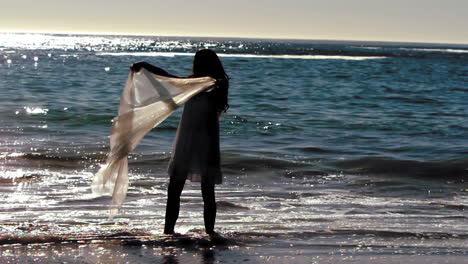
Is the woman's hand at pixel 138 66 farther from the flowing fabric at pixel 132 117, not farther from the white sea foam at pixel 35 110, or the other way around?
the white sea foam at pixel 35 110

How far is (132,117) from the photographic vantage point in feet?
20.3

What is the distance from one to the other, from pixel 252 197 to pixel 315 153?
468 cm

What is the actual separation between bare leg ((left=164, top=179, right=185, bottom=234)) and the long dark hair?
0.79m

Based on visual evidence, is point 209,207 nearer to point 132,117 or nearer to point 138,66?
point 132,117

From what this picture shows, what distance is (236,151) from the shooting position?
13406mm

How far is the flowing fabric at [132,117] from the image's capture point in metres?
6.12

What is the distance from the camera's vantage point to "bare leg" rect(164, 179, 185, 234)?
6.19 m

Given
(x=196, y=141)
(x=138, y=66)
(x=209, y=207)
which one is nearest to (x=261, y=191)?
(x=209, y=207)

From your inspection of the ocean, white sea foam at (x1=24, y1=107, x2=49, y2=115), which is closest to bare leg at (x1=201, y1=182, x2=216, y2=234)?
the ocean

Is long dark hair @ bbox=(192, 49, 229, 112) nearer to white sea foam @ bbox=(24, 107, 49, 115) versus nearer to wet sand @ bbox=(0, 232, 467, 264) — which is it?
wet sand @ bbox=(0, 232, 467, 264)

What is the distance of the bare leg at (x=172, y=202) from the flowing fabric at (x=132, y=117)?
16.2 inches

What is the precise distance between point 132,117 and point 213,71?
828 millimetres

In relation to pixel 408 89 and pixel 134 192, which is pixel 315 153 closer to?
pixel 134 192

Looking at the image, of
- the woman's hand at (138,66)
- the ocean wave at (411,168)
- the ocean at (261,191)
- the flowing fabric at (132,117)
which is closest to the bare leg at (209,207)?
the ocean at (261,191)
